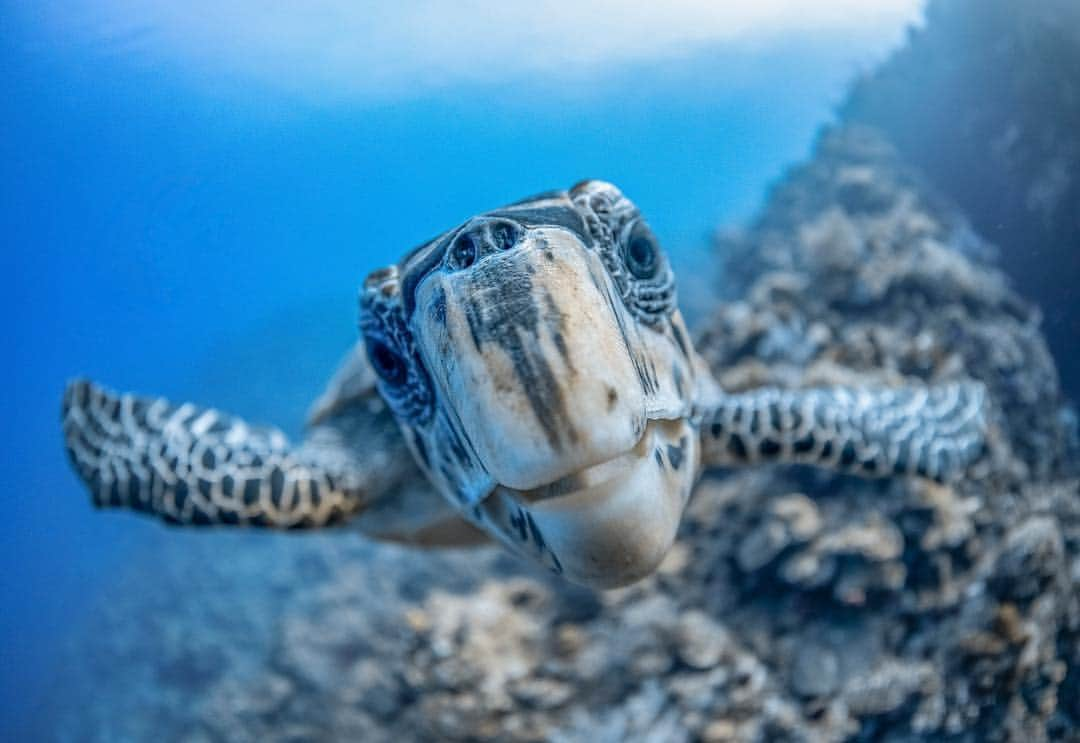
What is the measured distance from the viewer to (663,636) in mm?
2570

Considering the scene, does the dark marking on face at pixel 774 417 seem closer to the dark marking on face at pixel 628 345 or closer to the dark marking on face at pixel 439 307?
the dark marking on face at pixel 628 345

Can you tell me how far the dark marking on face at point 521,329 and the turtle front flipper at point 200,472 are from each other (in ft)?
5.20

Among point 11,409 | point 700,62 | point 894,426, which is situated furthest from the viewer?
point 11,409

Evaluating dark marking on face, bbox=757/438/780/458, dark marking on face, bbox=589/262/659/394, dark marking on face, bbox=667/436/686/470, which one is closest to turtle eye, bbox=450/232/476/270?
dark marking on face, bbox=589/262/659/394

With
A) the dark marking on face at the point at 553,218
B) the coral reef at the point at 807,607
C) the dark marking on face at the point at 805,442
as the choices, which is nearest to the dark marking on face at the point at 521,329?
the dark marking on face at the point at 553,218

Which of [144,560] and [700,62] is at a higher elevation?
[700,62]

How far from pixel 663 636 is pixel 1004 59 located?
5.14m

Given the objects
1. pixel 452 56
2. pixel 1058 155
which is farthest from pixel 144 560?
pixel 1058 155

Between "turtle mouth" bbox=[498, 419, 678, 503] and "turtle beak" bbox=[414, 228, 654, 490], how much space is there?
0.03 metres

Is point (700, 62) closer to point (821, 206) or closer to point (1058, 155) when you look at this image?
point (821, 206)

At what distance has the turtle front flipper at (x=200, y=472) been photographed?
7.63ft

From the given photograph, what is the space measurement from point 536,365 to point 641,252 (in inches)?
32.8

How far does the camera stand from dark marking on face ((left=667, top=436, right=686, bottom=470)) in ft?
4.31

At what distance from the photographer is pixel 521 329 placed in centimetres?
97
